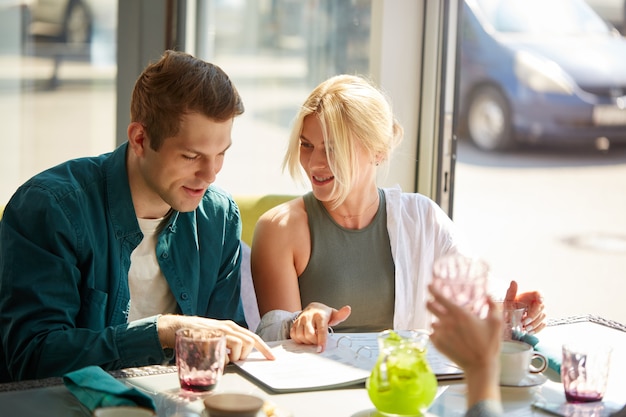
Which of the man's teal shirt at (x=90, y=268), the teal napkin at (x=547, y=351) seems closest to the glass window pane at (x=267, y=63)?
the man's teal shirt at (x=90, y=268)

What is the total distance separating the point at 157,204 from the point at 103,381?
667 mm

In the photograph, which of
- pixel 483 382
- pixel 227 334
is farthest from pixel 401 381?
pixel 227 334

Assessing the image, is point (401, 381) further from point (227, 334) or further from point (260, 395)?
point (227, 334)

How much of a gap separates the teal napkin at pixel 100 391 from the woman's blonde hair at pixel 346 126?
0.96 meters

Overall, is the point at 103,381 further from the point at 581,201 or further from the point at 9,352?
the point at 581,201

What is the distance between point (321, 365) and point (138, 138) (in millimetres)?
702

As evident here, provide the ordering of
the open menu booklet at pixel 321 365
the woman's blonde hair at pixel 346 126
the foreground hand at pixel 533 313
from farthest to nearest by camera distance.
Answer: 1. the woman's blonde hair at pixel 346 126
2. the foreground hand at pixel 533 313
3. the open menu booklet at pixel 321 365

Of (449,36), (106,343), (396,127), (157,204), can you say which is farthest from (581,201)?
(106,343)

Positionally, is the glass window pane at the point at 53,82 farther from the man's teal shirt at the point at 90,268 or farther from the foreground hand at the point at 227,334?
the foreground hand at the point at 227,334

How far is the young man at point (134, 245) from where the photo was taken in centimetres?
179

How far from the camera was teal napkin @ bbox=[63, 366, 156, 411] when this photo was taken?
1.45 metres

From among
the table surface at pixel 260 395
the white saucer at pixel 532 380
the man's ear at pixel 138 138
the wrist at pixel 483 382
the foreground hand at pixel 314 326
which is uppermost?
the man's ear at pixel 138 138

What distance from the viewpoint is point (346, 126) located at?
2.36 m

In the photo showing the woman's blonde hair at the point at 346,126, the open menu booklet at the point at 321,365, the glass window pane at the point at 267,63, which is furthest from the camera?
the glass window pane at the point at 267,63
